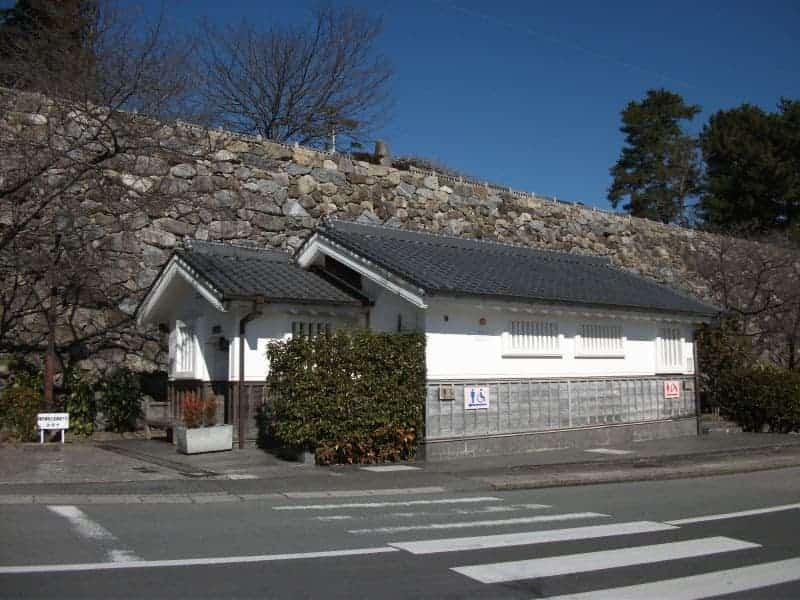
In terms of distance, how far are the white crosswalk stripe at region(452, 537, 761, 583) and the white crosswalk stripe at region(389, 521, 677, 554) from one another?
2.10ft

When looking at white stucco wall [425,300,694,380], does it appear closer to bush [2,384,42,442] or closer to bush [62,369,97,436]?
bush [62,369,97,436]

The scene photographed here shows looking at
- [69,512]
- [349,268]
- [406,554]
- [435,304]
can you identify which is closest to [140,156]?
[349,268]

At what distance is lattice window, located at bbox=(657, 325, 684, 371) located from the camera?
19.5 m

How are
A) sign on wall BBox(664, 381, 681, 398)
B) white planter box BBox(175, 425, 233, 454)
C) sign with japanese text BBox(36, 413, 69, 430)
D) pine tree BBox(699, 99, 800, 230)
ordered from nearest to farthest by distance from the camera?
white planter box BBox(175, 425, 233, 454) → sign with japanese text BBox(36, 413, 69, 430) → sign on wall BBox(664, 381, 681, 398) → pine tree BBox(699, 99, 800, 230)

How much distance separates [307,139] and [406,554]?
2807 cm

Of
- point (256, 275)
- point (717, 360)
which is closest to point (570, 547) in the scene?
point (256, 275)

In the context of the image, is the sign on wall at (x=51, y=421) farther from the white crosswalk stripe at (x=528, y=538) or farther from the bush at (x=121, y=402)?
the white crosswalk stripe at (x=528, y=538)

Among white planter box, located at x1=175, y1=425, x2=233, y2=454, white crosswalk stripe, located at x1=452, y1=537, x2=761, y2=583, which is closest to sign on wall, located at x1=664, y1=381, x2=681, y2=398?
white planter box, located at x1=175, y1=425, x2=233, y2=454

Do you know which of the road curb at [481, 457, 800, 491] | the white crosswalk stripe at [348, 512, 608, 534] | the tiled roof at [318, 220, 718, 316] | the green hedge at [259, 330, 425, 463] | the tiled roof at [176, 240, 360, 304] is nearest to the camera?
the white crosswalk stripe at [348, 512, 608, 534]

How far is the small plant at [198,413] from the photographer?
47.9 ft

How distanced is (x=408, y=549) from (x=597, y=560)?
5.61 ft

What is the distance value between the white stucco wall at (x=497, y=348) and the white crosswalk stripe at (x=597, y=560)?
24.5 ft

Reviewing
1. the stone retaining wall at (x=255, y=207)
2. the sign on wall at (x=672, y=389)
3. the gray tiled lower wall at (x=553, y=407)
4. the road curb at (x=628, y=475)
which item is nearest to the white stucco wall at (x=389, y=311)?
the gray tiled lower wall at (x=553, y=407)

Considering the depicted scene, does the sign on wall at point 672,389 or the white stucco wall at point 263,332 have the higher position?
the white stucco wall at point 263,332
